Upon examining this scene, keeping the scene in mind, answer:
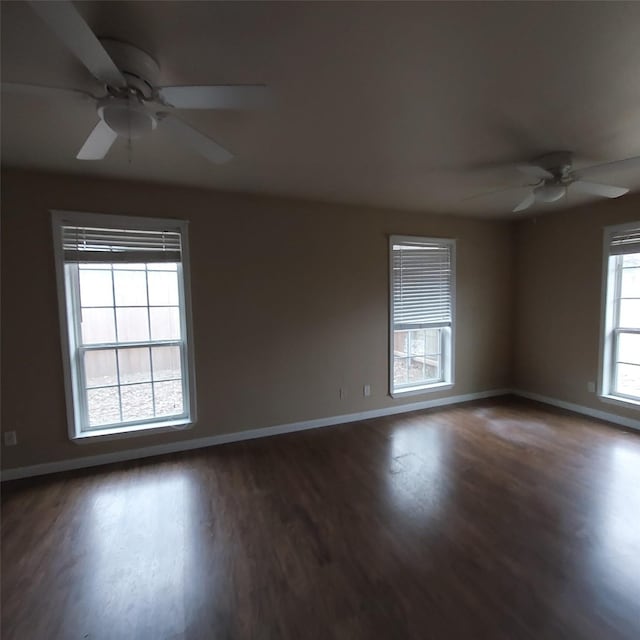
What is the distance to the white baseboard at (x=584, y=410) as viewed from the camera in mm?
3649

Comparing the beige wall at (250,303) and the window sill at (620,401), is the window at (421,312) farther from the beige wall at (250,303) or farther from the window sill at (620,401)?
the window sill at (620,401)

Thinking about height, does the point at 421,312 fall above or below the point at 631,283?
below

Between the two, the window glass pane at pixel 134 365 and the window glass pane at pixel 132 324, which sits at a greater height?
the window glass pane at pixel 132 324

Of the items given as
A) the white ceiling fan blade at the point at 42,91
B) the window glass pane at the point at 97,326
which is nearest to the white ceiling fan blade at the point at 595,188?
the white ceiling fan blade at the point at 42,91

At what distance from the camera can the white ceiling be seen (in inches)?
49.7

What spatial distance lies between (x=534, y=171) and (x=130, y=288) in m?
3.44

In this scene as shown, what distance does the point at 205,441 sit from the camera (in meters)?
3.33

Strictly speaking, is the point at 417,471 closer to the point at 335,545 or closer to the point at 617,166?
the point at 335,545

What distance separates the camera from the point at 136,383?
3.14 meters

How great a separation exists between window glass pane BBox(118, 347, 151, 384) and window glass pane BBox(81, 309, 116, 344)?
7.1 inches

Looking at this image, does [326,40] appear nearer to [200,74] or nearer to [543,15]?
[200,74]

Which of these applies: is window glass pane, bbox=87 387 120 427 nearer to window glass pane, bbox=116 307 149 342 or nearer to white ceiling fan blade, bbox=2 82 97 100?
window glass pane, bbox=116 307 149 342

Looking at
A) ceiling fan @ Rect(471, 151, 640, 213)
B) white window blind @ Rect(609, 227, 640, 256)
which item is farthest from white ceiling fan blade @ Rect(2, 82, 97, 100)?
white window blind @ Rect(609, 227, 640, 256)

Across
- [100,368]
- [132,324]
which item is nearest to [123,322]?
[132,324]
